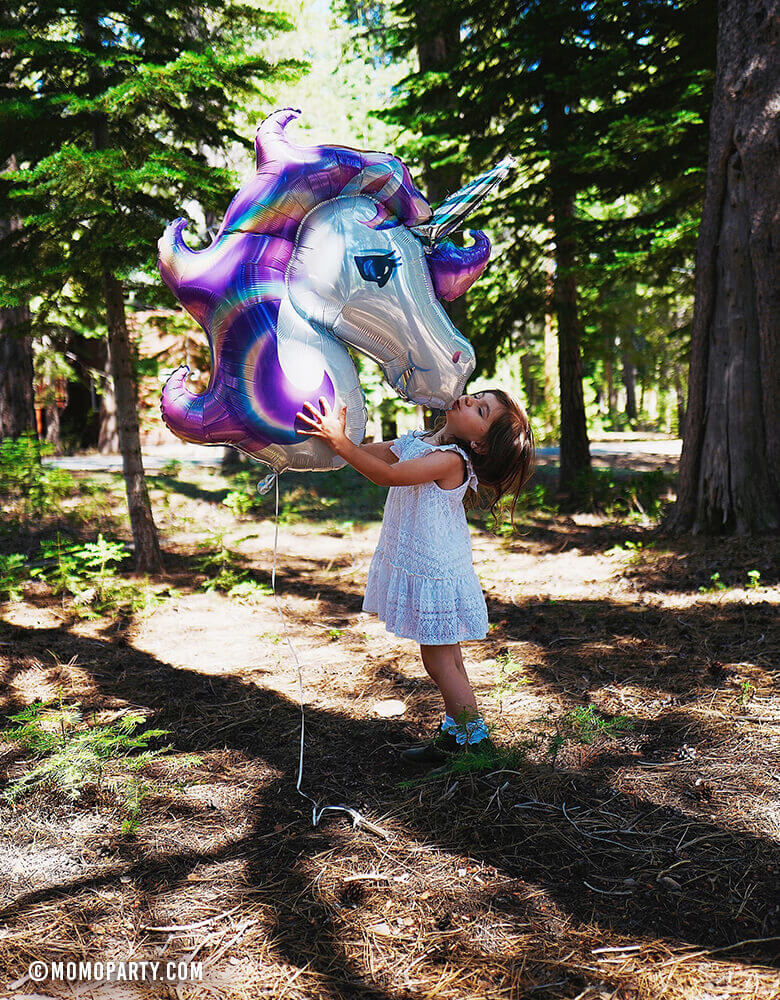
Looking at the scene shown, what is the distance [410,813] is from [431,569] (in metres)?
0.81

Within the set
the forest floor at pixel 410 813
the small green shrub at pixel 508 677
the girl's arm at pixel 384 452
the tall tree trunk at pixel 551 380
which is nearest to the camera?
the forest floor at pixel 410 813

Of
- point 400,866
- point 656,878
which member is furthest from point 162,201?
point 656,878

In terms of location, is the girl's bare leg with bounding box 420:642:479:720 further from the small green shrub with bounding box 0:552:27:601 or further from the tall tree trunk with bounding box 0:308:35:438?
the tall tree trunk with bounding box 0:308:35:438

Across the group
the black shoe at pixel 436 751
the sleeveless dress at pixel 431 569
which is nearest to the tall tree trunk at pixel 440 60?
the sleeveless dress at pixel 431 569

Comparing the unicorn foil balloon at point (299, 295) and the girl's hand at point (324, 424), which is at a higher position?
the unicorn foil balloon at point (299, 295)

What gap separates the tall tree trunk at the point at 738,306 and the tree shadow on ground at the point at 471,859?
9.58 feet

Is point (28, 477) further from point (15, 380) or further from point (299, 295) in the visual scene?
point (299, 295)

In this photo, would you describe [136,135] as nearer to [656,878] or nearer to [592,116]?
[592,116]

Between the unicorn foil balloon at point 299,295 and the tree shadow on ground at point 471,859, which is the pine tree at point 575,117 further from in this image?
the tree shadow on ground at point 471,859

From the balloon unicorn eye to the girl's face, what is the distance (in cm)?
50

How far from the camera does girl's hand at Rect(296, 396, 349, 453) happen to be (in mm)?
2408

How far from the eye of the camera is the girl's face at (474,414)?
8.69 ft

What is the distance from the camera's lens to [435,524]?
266cm

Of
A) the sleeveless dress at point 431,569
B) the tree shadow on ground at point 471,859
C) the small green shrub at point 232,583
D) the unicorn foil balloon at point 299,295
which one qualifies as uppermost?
the unicorn foil balloon at point 299,295
